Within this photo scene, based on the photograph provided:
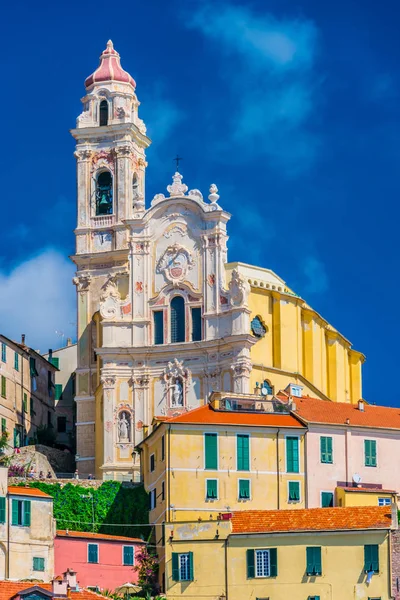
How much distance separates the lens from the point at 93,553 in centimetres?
10088

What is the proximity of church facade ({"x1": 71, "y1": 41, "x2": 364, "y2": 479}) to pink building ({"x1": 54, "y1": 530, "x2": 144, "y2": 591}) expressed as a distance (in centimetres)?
1559

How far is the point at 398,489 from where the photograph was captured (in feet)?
352

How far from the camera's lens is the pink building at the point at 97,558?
100 meters

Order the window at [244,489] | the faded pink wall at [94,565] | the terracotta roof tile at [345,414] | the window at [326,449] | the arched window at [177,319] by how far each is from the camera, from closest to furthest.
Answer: the faded pink wall at [94,565], the window at [244,489], the window at [326,449], the terracotta roof tile at [345,414], the arched window at [177,319]

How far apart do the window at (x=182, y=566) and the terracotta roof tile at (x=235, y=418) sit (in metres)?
8.76

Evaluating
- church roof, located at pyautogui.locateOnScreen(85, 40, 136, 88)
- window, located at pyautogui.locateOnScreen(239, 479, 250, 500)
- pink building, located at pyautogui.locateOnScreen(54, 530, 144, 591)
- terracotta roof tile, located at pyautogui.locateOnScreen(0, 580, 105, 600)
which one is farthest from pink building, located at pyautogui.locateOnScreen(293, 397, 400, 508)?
church roof, located at pyautogui.locateOnScreen(85, 40, 136, 88)

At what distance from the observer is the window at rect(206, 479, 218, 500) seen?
4048 inches

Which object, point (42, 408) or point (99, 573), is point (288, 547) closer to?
point (99, 573)

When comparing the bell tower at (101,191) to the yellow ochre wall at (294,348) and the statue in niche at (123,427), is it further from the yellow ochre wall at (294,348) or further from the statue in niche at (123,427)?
the yellow ochre wall at (294,348)

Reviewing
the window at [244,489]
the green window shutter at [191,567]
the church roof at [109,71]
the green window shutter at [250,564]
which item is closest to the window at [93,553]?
the green window shutter at [191,567]

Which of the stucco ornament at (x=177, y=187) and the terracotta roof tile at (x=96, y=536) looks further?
the stucco ornament at (x=177, y=187)

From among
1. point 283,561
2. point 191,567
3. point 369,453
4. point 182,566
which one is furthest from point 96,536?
point 369,453

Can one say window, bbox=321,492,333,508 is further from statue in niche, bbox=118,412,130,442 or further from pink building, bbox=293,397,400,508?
statue in niche, bbox=118,412,130,442

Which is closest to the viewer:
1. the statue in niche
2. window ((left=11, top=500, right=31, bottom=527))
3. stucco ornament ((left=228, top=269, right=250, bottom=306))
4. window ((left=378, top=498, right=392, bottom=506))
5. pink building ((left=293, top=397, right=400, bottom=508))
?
window ((left=11, top=500, right=31, bottom=527))
